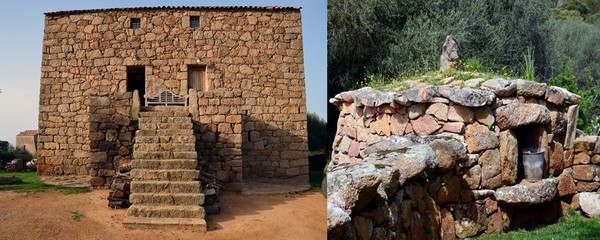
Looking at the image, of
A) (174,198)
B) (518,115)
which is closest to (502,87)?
(518,115)

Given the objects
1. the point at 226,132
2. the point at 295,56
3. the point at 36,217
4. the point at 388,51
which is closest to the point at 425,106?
the point at 226,132

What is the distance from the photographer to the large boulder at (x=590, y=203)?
626cm

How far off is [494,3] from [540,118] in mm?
10472

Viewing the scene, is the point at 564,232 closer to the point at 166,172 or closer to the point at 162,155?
the point at 166,172

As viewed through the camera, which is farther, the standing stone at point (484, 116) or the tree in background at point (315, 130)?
the standing stone at point (484, 116)

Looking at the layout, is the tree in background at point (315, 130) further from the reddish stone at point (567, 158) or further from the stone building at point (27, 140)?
the reddish stone at point (567, 158)

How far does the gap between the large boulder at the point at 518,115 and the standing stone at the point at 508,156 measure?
10 centimetres

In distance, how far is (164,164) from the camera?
5.89 m

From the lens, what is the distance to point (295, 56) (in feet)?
34.5

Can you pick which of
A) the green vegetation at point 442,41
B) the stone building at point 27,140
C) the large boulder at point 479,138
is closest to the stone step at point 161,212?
the stone building at point 27,140

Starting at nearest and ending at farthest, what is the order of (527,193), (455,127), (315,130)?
(315,130) → (455,127) → (527,193)

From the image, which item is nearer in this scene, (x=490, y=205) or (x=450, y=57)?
(x=490, y=205)

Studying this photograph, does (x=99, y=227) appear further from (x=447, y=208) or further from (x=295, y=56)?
(x=295, y=56)

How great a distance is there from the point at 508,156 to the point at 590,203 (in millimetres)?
1716
